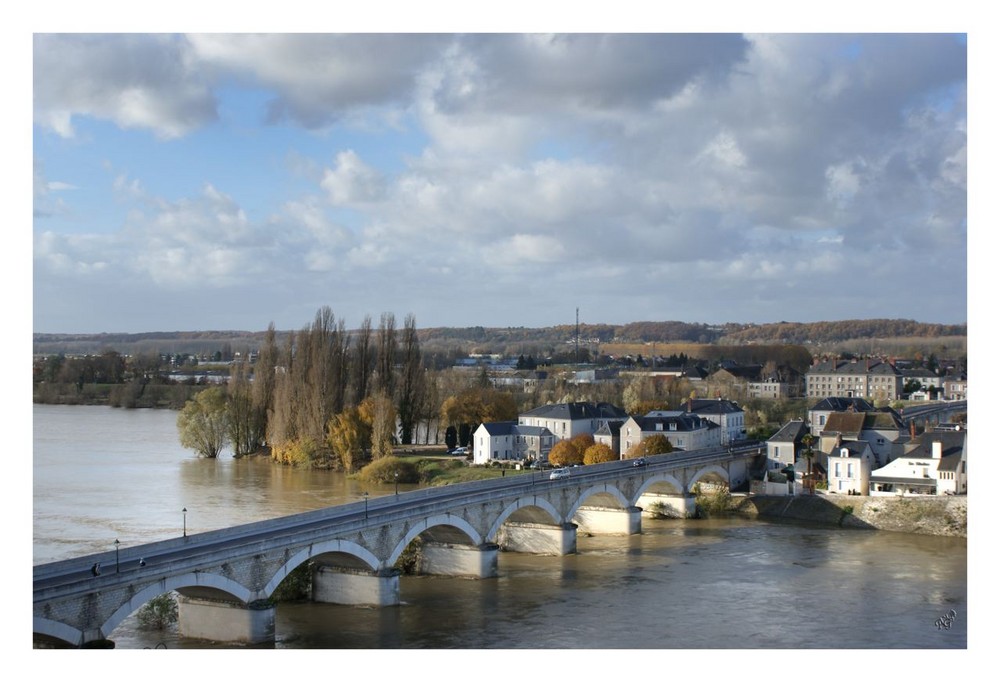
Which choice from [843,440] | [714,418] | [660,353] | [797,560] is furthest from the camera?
[660,353]

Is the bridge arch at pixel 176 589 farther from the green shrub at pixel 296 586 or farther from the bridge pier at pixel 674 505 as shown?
the bridge pier at pixel 674 505

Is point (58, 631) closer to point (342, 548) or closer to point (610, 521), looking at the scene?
point (342, 548)

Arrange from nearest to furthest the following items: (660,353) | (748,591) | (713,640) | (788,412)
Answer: (713,640)
(748,591)
(788,412)
(660,353)

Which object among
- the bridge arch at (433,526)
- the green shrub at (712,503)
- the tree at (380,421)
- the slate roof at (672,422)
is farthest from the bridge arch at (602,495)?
the tree at (380,421)

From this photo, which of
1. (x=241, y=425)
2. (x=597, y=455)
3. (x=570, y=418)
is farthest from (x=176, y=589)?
(x=241, y=425)

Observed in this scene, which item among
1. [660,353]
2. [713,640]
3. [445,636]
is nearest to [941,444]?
[713,640]

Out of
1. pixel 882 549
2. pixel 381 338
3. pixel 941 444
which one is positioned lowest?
pixel 882 549

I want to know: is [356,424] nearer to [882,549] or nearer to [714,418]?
[714,418]
